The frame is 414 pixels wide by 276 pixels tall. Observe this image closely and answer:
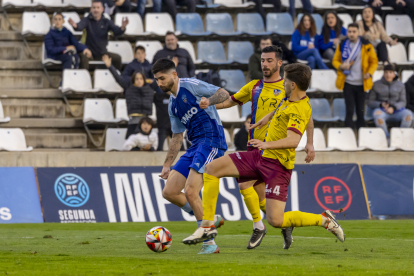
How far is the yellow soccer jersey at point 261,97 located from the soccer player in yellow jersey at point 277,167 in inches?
22.1

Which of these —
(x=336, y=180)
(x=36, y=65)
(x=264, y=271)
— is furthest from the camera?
(x=36, y=65)

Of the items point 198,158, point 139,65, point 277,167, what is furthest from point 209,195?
point 139,65

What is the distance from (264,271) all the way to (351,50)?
414 inches

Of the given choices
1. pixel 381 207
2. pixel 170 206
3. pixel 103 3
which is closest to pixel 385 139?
pixel 381 207

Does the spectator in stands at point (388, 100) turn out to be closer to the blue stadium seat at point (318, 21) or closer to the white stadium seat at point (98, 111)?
the blue stadium seat at point (318, 21)

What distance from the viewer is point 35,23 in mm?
15781

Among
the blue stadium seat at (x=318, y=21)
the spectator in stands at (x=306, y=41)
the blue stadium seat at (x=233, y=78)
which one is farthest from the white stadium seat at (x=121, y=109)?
the blue stadium seat at (x=318, y=21)

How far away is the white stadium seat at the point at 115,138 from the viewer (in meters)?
13.5

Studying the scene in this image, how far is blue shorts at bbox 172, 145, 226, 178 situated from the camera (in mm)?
6656

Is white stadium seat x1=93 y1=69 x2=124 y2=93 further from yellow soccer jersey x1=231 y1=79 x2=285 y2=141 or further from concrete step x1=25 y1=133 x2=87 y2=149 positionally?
yellow soccer jersey x1=231 y1=79 x2=285 y2=141

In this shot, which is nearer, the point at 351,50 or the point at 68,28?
the point at 351,50

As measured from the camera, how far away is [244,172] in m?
6.35

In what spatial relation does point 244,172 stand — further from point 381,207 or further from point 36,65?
point 36,65

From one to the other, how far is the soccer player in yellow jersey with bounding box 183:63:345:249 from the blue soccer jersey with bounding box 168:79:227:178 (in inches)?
17.8
